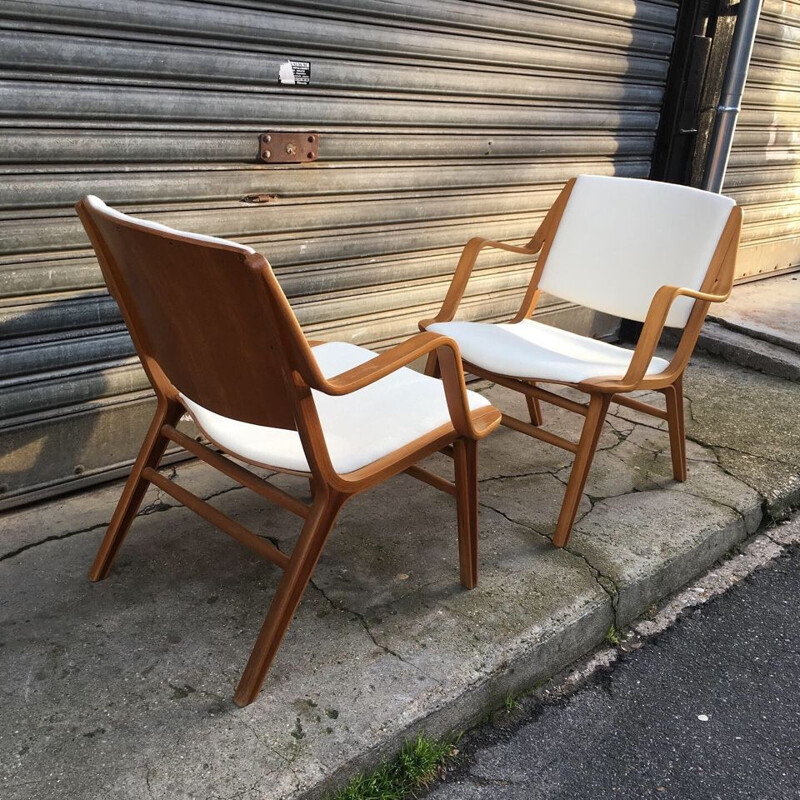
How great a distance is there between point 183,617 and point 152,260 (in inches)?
37.3

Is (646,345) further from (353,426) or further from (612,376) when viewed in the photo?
(353,426)

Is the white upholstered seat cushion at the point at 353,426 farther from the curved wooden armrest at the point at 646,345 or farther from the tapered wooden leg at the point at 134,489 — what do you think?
the curved wooden armrest at the point at 646,345

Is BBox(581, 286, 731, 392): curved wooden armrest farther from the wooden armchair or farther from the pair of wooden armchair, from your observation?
the wooden armchair

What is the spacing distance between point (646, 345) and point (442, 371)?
35.8 inches

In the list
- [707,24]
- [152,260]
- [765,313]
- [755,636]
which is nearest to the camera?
[152,260]

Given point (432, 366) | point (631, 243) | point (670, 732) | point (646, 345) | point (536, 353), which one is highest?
point (631, 243)

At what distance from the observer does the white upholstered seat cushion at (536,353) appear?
2682 mm

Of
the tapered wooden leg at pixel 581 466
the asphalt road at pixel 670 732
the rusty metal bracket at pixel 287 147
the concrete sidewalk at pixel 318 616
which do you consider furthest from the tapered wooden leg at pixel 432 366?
the asphalt road at pixel 670 732

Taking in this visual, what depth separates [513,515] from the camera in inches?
Answer: 111

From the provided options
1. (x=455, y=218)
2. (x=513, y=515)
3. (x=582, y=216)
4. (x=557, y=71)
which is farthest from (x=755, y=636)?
(x=557, y=71)

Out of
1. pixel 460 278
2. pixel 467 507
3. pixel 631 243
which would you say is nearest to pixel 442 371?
pixel 467 507

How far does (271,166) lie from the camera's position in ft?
9.37

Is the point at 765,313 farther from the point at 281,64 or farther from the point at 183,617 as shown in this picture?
the point at 183,617

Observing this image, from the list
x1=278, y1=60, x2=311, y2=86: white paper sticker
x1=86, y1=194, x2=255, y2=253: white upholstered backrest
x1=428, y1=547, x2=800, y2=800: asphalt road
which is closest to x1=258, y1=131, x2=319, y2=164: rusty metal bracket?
x1=278, y1=60, x2=311, y2=86: white paper sticker
